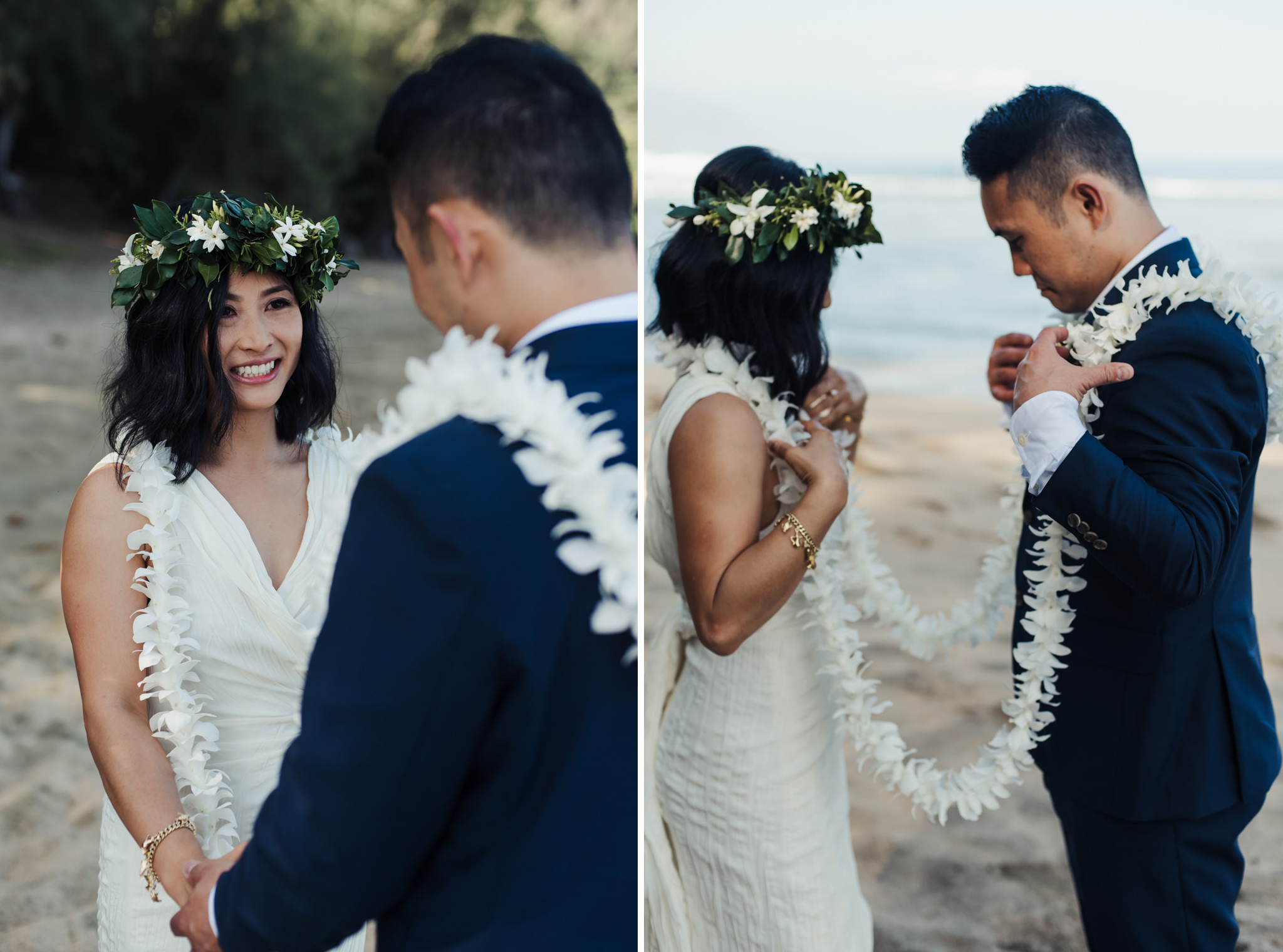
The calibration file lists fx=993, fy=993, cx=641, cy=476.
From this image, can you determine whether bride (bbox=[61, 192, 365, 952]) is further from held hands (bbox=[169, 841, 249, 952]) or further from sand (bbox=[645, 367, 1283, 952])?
sand (bbox=[645, 367, 1283, 952])

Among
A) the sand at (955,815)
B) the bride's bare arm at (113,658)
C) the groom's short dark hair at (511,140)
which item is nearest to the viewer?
the groom's short dark hair at (511,140)

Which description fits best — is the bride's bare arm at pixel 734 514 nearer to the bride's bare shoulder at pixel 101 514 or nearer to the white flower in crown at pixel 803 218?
the white flower in crown at pixel 803 218

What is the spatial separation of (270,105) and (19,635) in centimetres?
2071

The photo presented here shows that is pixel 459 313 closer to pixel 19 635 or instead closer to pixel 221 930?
pixel 221 930

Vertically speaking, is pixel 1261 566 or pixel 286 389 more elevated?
pixel 286 389

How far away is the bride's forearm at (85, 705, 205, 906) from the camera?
6.12 ft

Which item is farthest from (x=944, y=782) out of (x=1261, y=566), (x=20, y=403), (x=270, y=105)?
(x=270, y=105)

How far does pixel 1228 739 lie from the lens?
207 centimetres

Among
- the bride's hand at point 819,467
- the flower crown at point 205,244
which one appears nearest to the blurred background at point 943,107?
the bride's hand at point 819,467

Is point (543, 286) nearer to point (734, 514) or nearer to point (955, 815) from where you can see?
point (734, 514)

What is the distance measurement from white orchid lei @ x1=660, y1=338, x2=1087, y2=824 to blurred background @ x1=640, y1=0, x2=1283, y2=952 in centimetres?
35

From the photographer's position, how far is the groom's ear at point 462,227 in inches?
49.4

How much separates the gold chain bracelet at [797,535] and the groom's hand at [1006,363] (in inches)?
30.3

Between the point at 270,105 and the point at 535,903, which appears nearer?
the point at 535,903
